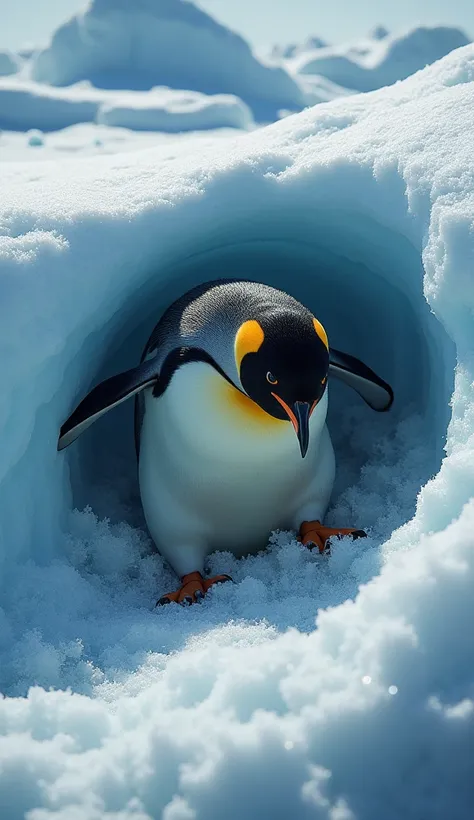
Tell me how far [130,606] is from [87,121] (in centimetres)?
1141

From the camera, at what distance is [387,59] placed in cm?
1490

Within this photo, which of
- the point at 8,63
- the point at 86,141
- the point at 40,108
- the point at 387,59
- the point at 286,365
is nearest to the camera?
the point at 286,365

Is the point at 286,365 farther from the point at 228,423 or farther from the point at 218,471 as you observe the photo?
the point at 218,471

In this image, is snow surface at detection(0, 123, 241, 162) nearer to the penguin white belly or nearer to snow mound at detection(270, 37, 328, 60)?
the penguin white belly

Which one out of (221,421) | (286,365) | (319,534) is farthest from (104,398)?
(319,534)

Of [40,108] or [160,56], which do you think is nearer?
[40,108]

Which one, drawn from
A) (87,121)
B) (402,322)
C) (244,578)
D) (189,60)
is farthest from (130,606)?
(189,60)

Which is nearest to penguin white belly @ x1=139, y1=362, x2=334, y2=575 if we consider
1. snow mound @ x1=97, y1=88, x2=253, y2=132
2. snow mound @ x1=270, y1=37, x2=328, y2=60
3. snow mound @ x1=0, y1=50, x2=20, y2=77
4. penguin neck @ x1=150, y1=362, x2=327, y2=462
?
penguin neck @ x1=150, y1=362, x2=327, y2=462

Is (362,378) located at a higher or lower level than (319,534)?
higher

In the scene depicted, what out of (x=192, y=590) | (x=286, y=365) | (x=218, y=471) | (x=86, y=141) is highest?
(x=86, y=141)

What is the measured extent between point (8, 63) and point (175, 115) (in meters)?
5.73

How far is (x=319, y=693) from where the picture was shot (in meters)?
1.01

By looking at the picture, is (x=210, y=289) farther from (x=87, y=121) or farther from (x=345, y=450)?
(x=87, y=121)

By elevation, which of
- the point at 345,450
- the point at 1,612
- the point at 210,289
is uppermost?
the point at 210,289
